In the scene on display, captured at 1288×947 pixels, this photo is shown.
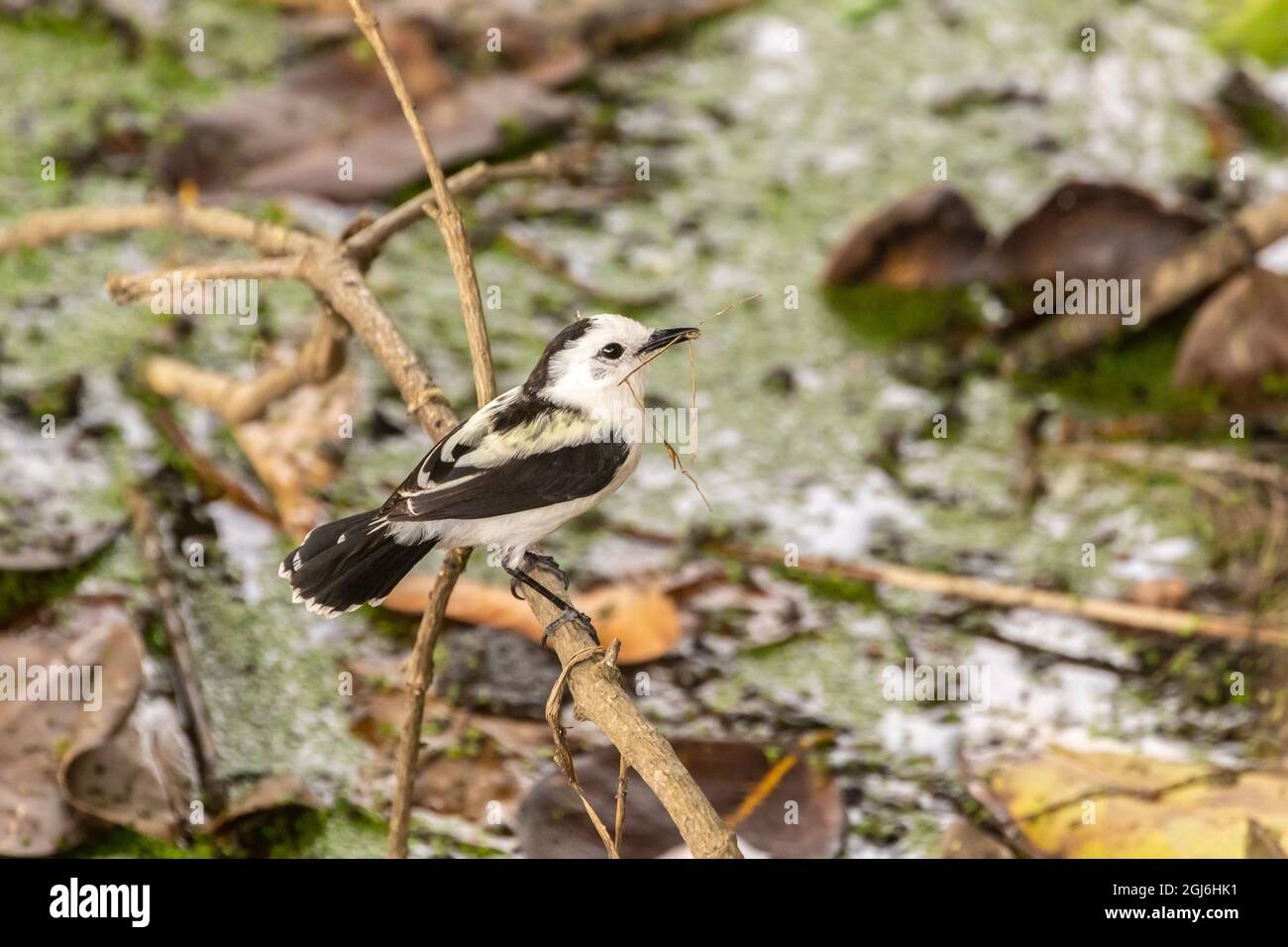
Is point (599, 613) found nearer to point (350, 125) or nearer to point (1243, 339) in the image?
point (1243, 339)

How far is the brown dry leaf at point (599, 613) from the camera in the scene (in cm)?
262

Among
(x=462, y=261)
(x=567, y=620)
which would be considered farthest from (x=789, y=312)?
(x=567, y=620)

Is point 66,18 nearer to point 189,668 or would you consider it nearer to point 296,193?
point 296,193

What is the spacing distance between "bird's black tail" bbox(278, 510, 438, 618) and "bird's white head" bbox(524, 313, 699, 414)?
0.24 meters

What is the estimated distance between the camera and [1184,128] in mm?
4480

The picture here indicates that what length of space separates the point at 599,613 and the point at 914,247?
1.56m

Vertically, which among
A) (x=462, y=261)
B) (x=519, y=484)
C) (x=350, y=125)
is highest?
(x=350, y=125)

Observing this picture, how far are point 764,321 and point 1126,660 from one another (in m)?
1.35

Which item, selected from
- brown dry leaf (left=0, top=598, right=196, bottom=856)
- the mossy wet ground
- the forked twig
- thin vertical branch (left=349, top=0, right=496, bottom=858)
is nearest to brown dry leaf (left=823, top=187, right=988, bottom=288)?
the mossy wet ground

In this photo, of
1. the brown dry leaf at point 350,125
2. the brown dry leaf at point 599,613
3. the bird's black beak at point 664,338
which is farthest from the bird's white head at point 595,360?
the brown dry leaf at point 350,125

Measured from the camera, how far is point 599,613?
2639 mm

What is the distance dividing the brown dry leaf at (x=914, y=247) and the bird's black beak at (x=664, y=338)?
6.81 feet

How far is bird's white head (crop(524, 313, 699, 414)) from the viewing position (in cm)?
172

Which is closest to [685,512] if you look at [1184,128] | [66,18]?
[1184,128]
